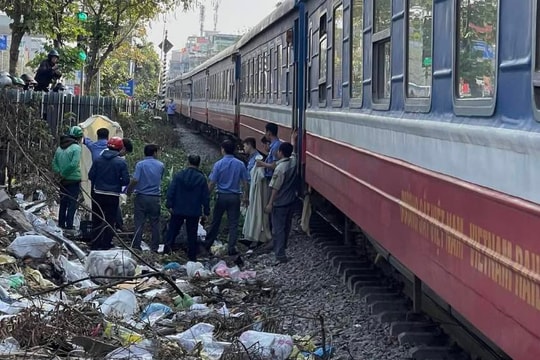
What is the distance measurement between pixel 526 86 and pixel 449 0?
4.06ft

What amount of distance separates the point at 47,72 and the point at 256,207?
25.0 ft

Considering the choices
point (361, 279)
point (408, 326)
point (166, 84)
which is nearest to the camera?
point (408, 326)

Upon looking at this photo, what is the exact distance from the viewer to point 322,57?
34.8 feet

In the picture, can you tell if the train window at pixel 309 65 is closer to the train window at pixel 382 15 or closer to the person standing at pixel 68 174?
the person standing at pixel 68 174

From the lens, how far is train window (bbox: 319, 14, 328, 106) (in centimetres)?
1025

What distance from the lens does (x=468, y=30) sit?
449 centimetres

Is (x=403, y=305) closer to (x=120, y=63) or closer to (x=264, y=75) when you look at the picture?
(x=264, y=75)

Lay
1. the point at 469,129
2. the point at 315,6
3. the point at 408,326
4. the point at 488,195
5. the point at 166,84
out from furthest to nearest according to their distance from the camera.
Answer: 1. the point at 166,84
2. the point at 315,6
3. the point at 408,326
4. the point at 469,129
5. the point at 488,195

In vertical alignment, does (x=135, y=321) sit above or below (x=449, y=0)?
below

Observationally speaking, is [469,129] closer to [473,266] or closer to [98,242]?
[473,266]

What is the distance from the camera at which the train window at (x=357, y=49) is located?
302 inches

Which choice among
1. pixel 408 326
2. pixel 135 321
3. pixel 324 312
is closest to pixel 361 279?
pixel 324 312

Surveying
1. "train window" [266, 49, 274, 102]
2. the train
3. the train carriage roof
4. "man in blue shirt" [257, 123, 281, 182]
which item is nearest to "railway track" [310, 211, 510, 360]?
the train

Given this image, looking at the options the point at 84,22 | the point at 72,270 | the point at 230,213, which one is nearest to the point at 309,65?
the point at 230,213
